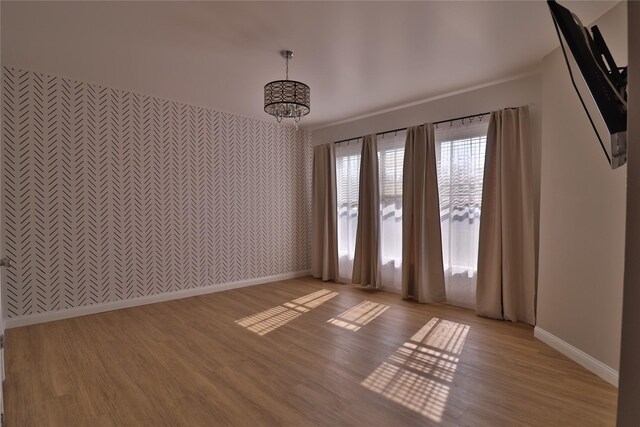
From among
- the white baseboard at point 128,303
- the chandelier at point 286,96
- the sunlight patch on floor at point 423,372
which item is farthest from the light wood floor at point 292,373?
the chandelier at point 286,96

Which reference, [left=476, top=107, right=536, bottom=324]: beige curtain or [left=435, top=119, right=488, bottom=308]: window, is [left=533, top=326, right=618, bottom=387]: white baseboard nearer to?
[left=476, top=107, right=536, bottom=324]: beige curtain

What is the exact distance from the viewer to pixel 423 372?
2.29 m

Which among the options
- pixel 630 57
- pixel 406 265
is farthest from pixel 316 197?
pixel 630 57

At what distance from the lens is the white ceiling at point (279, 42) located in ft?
7.32

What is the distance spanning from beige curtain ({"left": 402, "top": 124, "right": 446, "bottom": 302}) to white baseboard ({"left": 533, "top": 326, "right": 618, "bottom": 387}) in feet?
4.00

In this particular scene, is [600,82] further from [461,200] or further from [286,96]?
[461,200]

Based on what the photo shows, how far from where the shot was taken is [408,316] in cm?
348

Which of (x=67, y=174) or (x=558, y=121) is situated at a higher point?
(x=558, y=121)

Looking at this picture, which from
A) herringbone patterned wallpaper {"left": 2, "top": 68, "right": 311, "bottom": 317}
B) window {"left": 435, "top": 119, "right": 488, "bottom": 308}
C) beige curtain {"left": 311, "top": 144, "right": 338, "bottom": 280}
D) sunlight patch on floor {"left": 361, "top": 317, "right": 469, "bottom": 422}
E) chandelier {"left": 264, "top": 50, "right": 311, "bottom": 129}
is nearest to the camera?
sunlight patch on floor {"left": 361, "top": 317, "right": 469, "bottom": 422}

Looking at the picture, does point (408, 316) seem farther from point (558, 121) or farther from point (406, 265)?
point (558, 121)

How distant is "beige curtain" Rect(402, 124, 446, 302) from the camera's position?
393 cm

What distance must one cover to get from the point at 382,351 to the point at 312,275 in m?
3.02

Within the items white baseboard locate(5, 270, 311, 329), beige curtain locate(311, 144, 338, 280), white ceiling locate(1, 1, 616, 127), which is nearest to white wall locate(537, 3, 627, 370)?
white ceiling locate(1, 1, 616, 127)

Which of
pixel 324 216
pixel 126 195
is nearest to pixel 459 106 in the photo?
pixel 324 216
